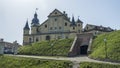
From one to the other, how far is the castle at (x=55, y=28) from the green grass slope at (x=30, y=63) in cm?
3419

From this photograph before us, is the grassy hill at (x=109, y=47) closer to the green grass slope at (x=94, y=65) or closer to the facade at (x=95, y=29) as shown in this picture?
the green grass slope at (x=94, y=65)

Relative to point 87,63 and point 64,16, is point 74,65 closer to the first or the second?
point 87,63

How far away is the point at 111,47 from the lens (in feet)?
184

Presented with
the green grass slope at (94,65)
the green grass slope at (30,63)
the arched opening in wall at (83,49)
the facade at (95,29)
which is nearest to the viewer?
the green grass slope at (94,65)

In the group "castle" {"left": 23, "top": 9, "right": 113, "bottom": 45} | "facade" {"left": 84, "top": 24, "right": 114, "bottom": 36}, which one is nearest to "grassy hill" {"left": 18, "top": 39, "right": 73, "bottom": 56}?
"castle" {"left": 23, "top": 9, "right": 113, "bottom": 45}

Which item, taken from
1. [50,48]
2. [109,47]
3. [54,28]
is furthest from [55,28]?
[109,47]

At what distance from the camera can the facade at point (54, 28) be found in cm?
9206

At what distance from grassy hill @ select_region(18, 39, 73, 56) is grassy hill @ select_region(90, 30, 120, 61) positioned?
262 inches

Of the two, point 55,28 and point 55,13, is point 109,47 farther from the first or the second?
point 55,13

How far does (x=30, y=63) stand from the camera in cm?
5459

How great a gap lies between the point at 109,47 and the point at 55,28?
4015cm

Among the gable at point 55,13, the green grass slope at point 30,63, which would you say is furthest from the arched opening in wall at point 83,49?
the gable at point 55,13

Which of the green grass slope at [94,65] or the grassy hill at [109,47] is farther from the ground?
the grassy hill at [109,47]

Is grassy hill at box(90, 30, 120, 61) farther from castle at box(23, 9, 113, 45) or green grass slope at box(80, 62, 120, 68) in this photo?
castle at box(23, 9, 113, 45)
